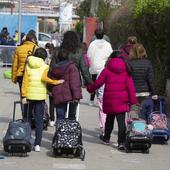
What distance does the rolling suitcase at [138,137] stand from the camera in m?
10.2

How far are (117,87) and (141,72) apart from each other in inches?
36.0

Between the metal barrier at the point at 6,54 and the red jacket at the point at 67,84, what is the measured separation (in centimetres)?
1877

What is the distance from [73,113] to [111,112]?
0.61 meters

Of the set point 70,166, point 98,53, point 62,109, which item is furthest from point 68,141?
point 98,53

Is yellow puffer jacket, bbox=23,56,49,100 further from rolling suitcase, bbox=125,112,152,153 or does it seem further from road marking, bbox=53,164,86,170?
rolling suitcase, bbox=125,112,152,153

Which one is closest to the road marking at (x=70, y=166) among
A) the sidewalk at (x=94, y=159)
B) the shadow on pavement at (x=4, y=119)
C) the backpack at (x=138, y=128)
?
the sidewalk at (x=94, y=159)

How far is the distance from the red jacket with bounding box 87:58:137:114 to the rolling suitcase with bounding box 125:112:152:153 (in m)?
0.30

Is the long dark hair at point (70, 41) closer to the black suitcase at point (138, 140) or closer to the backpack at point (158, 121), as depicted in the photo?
the black suitcase at point (138, 140)

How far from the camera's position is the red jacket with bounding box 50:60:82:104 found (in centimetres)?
1004

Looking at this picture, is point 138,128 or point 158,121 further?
point 158,121

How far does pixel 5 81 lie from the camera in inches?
895

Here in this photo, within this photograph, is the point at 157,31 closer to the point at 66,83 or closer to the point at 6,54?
the point at 66,83

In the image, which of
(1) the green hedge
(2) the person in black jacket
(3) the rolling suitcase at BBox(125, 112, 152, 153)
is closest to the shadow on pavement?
(2) the person in black jacket

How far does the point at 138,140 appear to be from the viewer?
10156 millimetres
